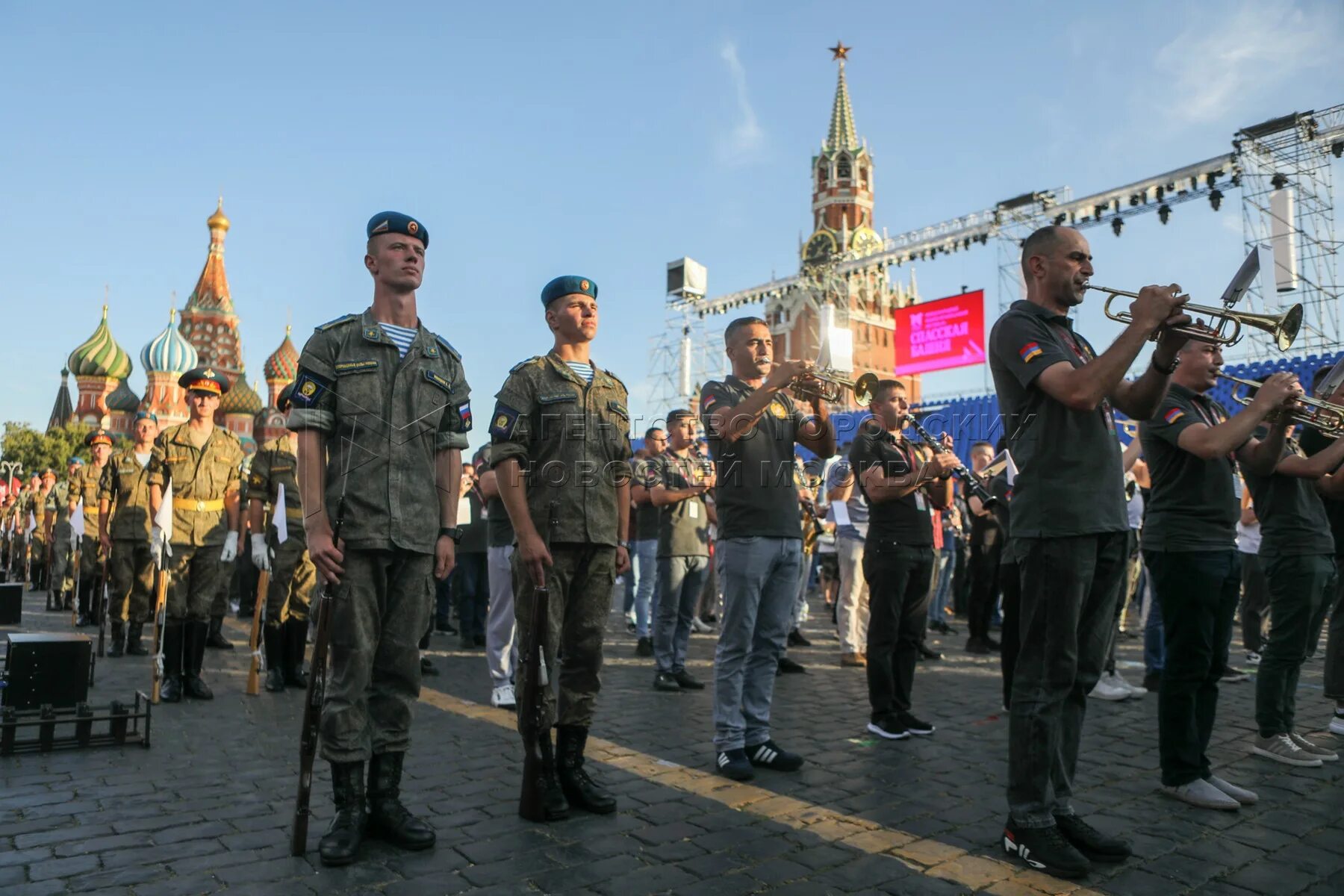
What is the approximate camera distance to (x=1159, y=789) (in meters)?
4.45

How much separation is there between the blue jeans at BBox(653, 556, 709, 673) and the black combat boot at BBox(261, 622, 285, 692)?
3.12 meters

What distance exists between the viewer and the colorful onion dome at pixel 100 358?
72.7 meters

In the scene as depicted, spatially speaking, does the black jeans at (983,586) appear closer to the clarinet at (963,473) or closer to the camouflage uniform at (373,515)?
the clarinet at (963,473)

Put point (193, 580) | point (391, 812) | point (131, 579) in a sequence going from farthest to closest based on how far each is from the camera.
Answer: point (131, 579) → point (193, 580) → point (391, 812)

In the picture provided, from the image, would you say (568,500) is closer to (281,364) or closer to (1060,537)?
(1060,537)

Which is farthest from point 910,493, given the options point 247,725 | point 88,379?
point 88,379

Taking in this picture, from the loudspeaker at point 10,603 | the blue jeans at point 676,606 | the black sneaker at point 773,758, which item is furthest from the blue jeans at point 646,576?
the loudspeaker at point 10,603

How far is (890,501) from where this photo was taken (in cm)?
620

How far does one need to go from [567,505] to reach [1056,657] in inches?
87.7

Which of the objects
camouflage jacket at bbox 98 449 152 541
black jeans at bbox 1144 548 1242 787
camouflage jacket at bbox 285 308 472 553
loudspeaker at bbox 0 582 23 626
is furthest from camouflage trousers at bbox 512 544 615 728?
loudspeaker at bbox 0 582 23 626

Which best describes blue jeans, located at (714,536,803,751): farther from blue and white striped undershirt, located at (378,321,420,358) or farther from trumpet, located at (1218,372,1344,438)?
trumpet, located at (1218,372,1344,438)

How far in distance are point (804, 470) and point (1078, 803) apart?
701 centimetres

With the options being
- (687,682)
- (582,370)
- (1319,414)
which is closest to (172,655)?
(687,682)

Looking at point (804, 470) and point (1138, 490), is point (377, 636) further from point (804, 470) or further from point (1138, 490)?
point (1138, 490)
